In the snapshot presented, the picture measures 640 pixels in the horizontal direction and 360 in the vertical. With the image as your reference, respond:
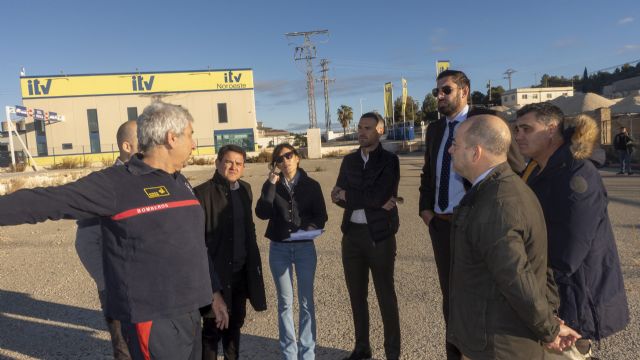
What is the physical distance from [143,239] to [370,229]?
2.15 m

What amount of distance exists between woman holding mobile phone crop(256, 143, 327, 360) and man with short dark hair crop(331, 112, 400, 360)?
0.33 metres

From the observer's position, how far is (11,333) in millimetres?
4703

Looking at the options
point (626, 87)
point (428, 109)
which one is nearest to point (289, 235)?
point (428, 109)

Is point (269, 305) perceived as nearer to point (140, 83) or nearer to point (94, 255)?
point (94, 255)

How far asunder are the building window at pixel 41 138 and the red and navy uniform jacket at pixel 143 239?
5288 cm

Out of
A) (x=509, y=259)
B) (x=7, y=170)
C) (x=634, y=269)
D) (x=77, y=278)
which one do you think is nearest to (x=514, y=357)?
(x=509, y=259)

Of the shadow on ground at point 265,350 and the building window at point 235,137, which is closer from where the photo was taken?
the shadow on ground at point 265,350

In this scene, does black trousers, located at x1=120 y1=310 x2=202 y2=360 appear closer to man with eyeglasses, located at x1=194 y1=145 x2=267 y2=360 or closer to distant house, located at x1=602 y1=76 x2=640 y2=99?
man with eyeglasses, located at x1=194 y1=145 x2=267 y2=360

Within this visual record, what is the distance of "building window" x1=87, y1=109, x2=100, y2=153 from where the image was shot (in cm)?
4731

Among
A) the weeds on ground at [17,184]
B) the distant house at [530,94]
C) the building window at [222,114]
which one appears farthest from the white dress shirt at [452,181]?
the distant house at [530,94]

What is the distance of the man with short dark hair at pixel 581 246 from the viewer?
224 centimetres

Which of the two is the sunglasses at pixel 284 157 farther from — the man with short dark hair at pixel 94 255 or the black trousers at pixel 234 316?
the man with short dark hair at pixel 94 255

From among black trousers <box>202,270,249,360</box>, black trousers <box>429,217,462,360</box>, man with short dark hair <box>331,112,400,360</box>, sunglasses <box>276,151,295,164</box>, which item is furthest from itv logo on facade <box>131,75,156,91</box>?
black trousers <box>429,217,462,360</box>

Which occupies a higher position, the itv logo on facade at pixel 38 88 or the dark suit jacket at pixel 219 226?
the itv logo on facade at pixel 38 88
